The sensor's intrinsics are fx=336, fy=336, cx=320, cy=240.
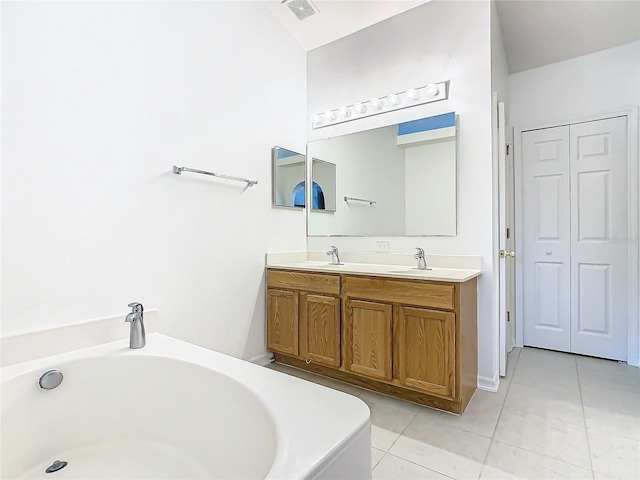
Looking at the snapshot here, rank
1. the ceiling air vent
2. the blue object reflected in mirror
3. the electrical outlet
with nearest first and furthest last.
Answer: the ceiling air vent
the electrical outlet
the blue object reflected in mirror

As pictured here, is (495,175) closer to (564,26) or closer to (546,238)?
(546,238)

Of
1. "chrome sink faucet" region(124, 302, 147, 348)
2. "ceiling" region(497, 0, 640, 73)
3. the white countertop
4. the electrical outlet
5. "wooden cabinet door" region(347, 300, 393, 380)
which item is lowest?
"wooden cabinet door" region(347, 300, 393, 380)

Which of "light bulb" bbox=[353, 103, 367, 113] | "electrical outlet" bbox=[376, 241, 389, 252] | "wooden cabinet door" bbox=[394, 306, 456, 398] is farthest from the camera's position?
"light bulb" bbox=[353, 103, 367, 113]

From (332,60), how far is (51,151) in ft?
7.50

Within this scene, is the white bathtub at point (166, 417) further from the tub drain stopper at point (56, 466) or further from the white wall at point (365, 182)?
the white wall at point (365, 182)

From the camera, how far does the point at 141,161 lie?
1.82m

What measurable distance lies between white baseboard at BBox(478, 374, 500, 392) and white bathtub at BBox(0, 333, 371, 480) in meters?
1.63

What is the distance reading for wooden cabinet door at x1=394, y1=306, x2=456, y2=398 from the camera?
6.05ft

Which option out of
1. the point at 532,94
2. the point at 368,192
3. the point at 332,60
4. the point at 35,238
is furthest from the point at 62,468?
the point at 532,94

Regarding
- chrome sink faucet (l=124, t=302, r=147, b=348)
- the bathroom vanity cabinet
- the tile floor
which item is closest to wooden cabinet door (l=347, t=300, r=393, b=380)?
the bathroom vanity cabinet

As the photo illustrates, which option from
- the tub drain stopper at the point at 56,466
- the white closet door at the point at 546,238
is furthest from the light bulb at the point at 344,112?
the tub drain stopper at the point at 56,466

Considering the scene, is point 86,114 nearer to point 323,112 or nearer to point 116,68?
point 116,68

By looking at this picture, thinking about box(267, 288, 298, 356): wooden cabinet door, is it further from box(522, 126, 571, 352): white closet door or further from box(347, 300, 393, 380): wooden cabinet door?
box(522, 126, 571, 352): white closet door

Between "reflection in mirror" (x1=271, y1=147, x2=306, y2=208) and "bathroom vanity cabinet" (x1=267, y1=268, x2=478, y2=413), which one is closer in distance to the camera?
"bathroom vanity cabinet" (x1=267, y1=268, x2=478, y2=413)
